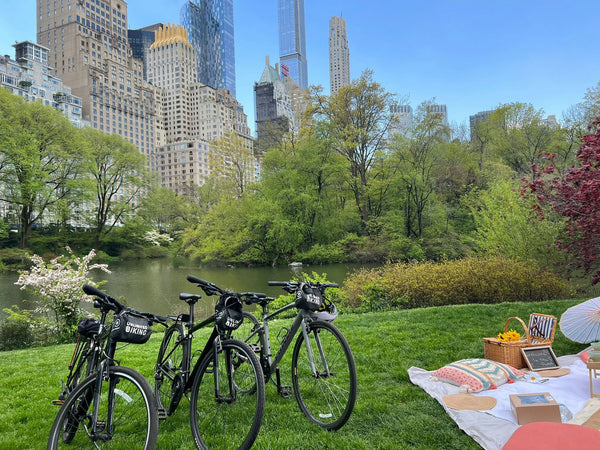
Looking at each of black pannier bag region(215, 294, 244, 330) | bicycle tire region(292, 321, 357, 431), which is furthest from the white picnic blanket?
black pannier bag region(215, 294, 244, 330)

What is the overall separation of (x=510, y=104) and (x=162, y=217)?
37415 mm

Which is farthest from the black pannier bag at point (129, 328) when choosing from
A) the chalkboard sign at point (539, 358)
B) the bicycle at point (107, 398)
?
the chalkboard sign at point (539, 358)

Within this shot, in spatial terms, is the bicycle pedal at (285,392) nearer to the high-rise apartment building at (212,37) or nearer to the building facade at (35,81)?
the building facade at (35,81)

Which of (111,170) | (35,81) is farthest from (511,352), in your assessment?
(35,81)

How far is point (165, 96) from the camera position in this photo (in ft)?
410

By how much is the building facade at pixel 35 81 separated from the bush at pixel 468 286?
250 ft

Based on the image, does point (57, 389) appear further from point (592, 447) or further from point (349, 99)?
point (349, 99)

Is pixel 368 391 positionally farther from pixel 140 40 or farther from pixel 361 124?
pixel 140 40

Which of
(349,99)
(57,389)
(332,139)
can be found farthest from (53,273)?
(349,99)

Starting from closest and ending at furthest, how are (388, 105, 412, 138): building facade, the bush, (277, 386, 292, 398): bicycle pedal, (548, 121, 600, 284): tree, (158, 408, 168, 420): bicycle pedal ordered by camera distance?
(158, 408, 168, 420): bicycle pedal → (277, 386, 292, 398): bicycle pedal → (548, 121, 600, 284): tree → the bush → (388, 105, 412, 138): building facade

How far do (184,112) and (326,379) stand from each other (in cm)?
12822

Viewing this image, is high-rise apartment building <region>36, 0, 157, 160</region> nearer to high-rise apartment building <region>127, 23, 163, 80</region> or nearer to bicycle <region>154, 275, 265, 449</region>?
high-rise apartment building <region>127, 23, 163, 80</region>

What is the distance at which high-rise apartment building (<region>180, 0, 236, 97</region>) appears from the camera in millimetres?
172000

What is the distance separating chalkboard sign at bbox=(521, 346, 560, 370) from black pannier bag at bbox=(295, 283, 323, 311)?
2.77 meters
